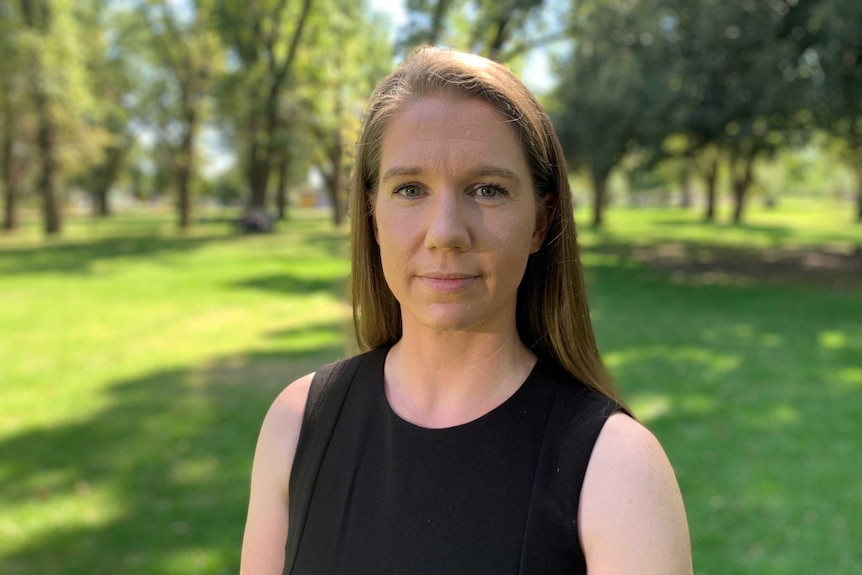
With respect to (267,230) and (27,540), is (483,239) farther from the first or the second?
(267,230)

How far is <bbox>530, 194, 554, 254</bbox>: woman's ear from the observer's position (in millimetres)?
1296

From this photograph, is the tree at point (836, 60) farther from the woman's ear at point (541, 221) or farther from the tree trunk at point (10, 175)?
the tree trunk at point (10, 175)

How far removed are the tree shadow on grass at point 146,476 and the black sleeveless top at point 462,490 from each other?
9.52ft

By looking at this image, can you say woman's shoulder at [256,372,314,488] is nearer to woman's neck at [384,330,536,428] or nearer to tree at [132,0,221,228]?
woman's neck at [384,330,536,428]

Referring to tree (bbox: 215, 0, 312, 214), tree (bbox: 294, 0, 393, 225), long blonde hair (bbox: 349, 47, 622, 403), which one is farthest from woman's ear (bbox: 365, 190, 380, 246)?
tree (bbox: 215, 0, 312, 214)

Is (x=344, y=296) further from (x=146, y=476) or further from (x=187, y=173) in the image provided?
(x=187, y=173)

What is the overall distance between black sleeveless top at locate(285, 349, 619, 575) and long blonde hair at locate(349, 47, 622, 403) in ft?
0.28

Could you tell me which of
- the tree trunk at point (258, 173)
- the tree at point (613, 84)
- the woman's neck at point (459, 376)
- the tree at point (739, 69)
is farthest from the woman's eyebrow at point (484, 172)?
the tree trunk at point (258, 173)

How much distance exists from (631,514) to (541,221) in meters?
0.54

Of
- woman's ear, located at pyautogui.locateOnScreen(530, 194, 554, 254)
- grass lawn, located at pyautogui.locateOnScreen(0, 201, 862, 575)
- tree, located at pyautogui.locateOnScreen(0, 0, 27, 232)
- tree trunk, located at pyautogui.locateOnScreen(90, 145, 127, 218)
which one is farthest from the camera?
tree trunk, located at pyautogui.locateOnScreen(90, 145, 127, 218)

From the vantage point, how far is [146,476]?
491 cm

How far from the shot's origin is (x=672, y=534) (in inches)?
40.2

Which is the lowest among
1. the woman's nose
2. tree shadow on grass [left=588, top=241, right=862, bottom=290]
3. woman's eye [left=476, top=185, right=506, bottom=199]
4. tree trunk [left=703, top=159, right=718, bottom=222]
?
tree shadow on grass [left=588, top=241, right=862, bottom=290]

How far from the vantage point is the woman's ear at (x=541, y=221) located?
1.30m
